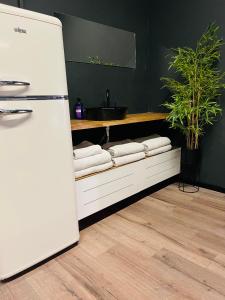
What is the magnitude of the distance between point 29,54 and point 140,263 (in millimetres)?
1448

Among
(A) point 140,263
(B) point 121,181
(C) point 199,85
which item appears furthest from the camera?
(C) point 199,85

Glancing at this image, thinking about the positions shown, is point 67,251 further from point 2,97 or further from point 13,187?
point 2,97

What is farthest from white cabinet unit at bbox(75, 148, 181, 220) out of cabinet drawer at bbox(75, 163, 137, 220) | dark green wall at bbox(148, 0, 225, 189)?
dark green wall at bbox(148, 0, 225, 189)

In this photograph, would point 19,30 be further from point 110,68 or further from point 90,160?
point 110,68

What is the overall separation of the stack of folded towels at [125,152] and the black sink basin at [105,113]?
28cm

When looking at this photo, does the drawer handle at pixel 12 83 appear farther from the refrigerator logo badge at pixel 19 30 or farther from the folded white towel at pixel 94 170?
the folded white towel at pixel 94 170

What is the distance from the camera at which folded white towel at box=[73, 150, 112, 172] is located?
1.87m

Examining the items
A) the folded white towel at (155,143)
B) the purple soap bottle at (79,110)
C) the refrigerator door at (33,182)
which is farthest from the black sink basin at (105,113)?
the refrigerator door at (33,182)

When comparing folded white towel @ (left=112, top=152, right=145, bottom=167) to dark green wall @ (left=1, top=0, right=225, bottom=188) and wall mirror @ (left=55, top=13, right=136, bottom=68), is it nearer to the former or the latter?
dark green wall @ (left=1, top=0, right=225, bottom=188)

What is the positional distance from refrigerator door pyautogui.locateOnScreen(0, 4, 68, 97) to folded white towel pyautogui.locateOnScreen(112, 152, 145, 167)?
883 millimetres

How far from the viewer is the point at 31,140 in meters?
1.39

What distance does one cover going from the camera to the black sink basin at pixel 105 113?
208 centimetres

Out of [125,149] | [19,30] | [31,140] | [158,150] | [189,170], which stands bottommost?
[189,170]

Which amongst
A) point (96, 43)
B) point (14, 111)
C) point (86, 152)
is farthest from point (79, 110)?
point (14, 111)
